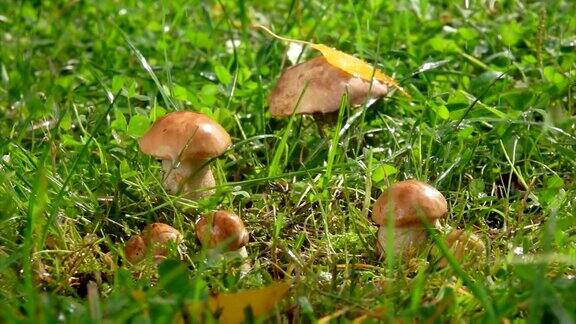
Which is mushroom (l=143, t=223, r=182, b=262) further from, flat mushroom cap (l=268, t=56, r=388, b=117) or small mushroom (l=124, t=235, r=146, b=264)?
flat mushroom cap (l=268, t=56, r=388, b=117)

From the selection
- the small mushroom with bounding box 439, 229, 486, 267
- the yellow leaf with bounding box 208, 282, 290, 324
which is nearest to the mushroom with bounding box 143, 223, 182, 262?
the yellow leaf with bounding box 208, 282, 290, 324

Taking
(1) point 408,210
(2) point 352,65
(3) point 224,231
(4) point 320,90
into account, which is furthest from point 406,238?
(2) point 352,65

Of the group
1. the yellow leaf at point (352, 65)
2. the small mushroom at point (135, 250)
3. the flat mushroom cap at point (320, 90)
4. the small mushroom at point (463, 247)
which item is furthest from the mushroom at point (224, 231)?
the yellow leaf at point (352, 65)

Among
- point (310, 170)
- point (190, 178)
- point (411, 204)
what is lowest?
point (190, 178)

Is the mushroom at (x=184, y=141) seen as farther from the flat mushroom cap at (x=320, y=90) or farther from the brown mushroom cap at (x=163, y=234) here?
the flat mushroom cap at (x=320, y=90)

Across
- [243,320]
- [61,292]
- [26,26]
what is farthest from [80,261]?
[26,26]

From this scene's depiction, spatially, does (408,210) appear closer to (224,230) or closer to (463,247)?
(463,247)

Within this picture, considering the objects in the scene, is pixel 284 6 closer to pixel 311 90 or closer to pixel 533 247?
pixel 311 90

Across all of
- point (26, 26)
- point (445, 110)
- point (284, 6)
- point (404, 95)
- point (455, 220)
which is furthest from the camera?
point (284, 6)

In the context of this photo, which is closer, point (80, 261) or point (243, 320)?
point (243, 320)
